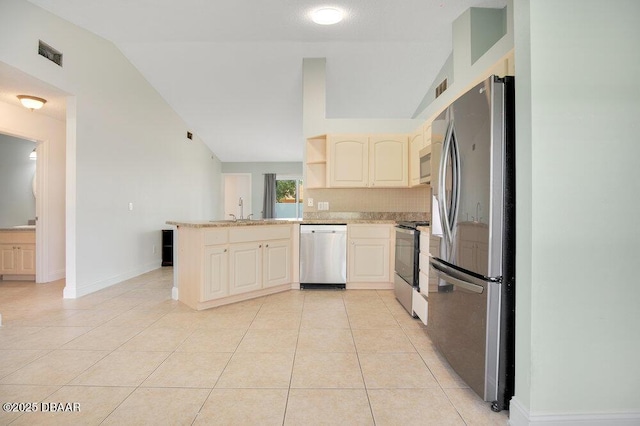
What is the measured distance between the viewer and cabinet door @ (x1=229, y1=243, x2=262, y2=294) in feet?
10.9

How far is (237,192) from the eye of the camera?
32.6 ft

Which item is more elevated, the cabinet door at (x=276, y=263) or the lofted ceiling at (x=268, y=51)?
the lofted ceiling at (x=268, y=51)

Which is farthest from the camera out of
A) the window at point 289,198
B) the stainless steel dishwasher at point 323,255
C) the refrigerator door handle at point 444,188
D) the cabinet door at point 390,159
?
the window at point 289,198

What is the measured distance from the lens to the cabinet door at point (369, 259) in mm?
3957

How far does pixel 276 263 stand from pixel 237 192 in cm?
658

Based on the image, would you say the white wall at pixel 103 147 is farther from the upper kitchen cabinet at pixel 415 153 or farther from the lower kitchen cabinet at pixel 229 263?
the upper kitchen cabinet at pixel 415 153

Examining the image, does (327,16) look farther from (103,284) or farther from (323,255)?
(103,284)

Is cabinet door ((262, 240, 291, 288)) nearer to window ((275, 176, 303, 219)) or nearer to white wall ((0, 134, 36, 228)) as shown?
white wall ((0, 134, 36, 228))

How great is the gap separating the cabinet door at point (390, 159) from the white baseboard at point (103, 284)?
364cm

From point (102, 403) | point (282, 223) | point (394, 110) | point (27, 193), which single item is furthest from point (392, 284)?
point (27, 193)

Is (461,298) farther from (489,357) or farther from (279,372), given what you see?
(279,372)

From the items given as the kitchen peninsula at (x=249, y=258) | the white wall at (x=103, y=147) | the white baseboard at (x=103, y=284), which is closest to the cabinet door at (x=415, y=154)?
the kitchen peninsula at (x=249, y=258)

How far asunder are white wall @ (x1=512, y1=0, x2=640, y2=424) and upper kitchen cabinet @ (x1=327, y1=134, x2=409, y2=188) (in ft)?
9.34

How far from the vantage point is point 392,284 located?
3.99m
